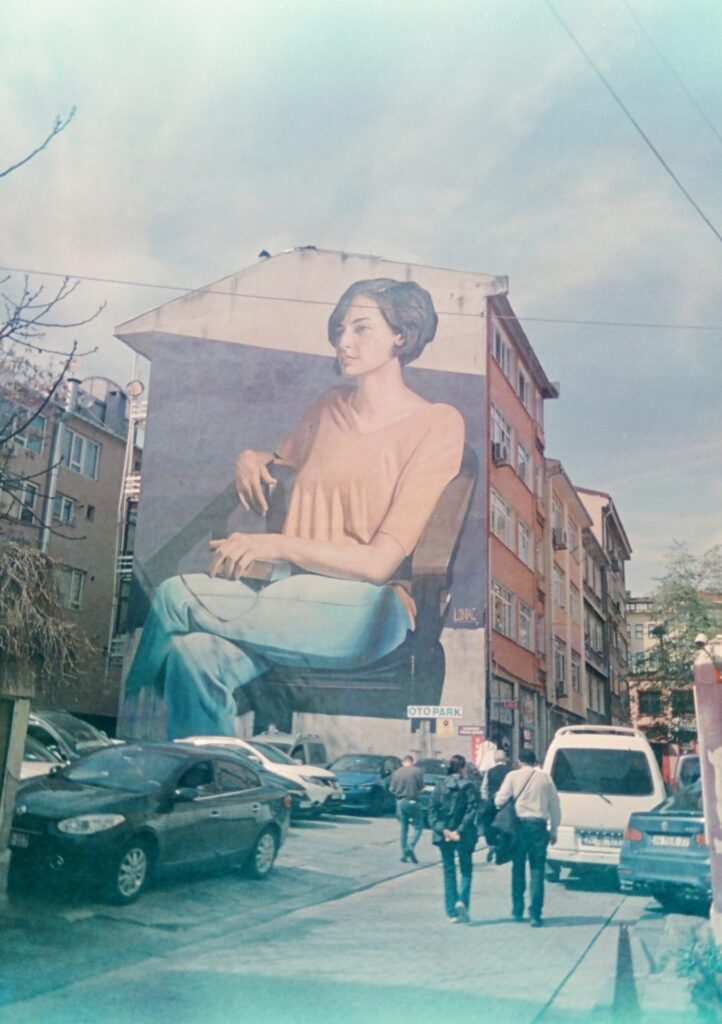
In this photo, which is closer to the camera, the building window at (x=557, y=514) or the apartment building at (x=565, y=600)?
the apartment building at (x=565, y=600)

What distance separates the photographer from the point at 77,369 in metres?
9.34

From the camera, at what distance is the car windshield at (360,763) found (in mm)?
22766

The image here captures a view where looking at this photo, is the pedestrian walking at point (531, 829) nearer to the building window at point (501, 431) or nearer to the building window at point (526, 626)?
the building window at point (501, 431)

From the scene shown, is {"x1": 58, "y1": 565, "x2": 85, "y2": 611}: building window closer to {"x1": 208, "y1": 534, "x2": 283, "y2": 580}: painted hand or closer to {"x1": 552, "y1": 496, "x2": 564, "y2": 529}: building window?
{"x1": 208, "y1": 534, "x2": 283, "y2": 580}: painted hand

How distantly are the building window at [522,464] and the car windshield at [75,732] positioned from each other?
17.6 meters

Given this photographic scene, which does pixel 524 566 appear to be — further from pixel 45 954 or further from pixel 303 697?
pixel 45 954

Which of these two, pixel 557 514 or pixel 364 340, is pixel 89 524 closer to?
pixel 364 340

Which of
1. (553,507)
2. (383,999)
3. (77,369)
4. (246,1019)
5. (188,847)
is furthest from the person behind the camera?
(553,507)

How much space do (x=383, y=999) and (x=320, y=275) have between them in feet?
86.3

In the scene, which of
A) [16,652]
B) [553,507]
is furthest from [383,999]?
[553,507]

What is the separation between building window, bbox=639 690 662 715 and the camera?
104 feet

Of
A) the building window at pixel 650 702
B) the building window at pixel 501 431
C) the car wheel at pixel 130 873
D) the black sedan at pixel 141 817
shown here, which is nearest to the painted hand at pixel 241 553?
the building window at pixel 501 431

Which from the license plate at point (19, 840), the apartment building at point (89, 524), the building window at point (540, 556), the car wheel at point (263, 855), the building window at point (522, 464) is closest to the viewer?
the license plate at point (19, 840)

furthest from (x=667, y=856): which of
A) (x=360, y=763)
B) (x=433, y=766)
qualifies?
(x=433, y=766)
